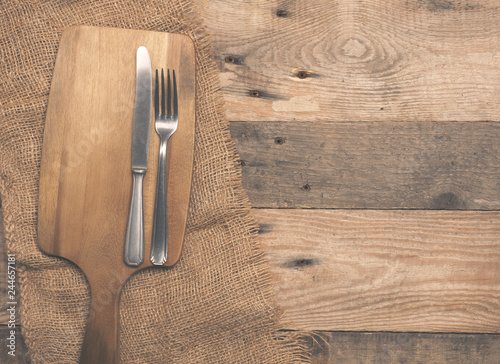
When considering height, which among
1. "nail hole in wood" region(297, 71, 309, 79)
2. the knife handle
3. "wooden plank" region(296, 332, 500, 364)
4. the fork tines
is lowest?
"wooden plank" region(296, 332, 500, 364)

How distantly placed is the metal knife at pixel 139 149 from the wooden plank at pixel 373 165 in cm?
14

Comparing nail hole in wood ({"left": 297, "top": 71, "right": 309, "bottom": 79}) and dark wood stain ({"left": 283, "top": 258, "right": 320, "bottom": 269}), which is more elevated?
nail hole in wood ({"left": 297, "top": 71, "right": 309, "bottom": 79})

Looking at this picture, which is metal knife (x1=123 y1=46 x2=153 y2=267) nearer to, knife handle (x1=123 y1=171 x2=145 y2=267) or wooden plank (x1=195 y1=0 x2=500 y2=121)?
knife handle (x1=123 y1=171 x2=145 y2=267)

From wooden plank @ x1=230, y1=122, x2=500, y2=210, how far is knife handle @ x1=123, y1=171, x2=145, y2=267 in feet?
0.50

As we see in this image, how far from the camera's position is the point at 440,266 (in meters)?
0.59

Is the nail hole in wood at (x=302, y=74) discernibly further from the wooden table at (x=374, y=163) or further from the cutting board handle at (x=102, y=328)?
the cutting board handle at (x=102, y=328)

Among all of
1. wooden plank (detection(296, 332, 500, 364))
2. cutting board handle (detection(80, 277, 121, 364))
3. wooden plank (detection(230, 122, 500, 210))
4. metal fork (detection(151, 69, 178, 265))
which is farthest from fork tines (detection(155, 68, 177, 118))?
wooden plank (detection(296, 332, 500, 364))

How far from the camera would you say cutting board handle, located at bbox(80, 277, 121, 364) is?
532 millimetres

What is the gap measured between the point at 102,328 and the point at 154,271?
0.32 ft

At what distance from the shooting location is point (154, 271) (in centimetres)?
56

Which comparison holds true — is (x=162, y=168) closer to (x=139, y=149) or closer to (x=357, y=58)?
(x=139, y=149)

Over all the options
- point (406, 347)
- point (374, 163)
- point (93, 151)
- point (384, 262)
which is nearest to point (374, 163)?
point (374, 163)

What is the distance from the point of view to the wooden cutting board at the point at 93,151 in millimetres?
545

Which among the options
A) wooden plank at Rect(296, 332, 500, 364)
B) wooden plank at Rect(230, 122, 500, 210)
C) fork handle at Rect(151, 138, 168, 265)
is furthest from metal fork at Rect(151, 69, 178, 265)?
wooden plank at Rect(296, 332, 500, 364)
